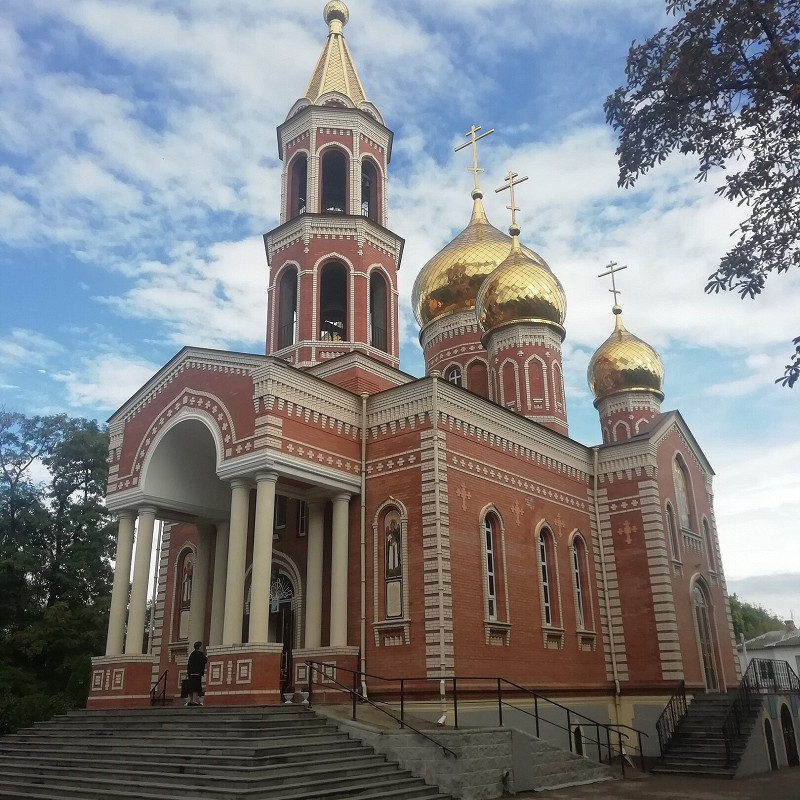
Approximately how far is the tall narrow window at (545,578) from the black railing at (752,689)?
3847 millimetres

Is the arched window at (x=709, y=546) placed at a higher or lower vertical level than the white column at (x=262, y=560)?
higher

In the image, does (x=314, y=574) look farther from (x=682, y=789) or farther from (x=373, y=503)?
(x=682, y=789)

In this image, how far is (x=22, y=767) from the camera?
37.9 feet

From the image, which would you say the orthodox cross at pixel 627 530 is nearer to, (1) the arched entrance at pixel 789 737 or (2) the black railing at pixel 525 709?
(2) the black railing at pixel 525 709

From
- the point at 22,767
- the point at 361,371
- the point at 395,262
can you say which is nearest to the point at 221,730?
the point at 22,767

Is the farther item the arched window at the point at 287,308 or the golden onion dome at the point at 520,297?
the golden onion dome at the point at 520,297

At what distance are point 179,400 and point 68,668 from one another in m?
12.3

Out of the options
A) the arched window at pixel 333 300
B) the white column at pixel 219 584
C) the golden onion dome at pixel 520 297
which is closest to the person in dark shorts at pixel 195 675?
the white column at pixel 219 584

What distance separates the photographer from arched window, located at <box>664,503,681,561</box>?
1947 centimetres

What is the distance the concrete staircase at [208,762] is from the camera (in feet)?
30.2

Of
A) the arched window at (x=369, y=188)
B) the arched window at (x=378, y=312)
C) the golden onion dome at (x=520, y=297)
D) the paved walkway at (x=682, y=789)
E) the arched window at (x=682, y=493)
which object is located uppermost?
the arched window at (x=369, y=188)

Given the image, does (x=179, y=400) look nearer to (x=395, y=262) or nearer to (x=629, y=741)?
(x=395, y=262)

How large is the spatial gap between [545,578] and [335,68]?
14355 mm

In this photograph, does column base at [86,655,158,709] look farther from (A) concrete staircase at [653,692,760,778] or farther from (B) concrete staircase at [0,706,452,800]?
(A) concrete staircase at [653,692,760,778]
